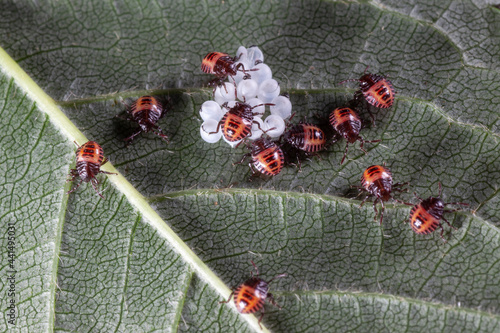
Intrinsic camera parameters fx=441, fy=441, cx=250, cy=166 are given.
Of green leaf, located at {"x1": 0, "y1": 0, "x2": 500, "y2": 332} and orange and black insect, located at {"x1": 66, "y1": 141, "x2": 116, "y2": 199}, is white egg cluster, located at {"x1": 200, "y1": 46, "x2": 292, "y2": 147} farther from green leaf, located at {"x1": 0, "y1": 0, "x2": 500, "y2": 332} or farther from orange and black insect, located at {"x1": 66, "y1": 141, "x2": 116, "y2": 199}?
orange and black insect, located at {"x1": 66, "y1": 141, "x2": 116, "y2": 199}

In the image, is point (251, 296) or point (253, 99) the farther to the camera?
point (253, 99)

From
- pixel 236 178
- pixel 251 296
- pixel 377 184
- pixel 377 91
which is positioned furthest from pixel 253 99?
pixel 251 296

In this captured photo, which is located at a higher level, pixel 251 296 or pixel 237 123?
pixel 237 123

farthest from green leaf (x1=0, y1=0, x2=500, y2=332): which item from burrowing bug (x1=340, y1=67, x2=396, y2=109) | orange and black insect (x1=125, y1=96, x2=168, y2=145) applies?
burrowing bug (x1=340, y1=67, x2=396, y2=109)

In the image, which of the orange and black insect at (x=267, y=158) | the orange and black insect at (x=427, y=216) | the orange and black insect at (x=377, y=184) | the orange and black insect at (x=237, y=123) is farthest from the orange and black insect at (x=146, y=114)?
the orange and black insect at (x=427, y=216)

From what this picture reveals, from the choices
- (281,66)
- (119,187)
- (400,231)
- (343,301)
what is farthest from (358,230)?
(119,187)

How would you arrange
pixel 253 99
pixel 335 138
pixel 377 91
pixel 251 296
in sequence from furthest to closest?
pixel 253 99 → pixel 335 138 → pixel 377 91 → pixel 251 296

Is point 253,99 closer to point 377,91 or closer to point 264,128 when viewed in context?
point 264,128

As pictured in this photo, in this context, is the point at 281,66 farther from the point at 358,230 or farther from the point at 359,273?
the point at 359,273
